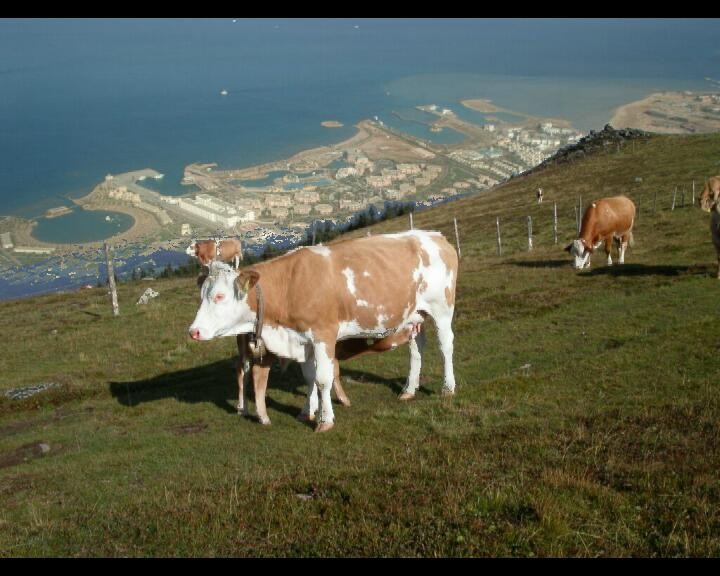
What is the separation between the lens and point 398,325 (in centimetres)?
982

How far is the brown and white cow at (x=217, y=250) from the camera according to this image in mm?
10977

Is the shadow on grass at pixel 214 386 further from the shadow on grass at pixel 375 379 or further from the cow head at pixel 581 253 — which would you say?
the cow head at pixel 581 253

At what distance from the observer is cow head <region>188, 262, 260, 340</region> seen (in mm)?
8578

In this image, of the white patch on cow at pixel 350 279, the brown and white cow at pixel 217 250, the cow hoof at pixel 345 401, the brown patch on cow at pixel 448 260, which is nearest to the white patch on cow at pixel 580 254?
the brown patch on cow at pixel 448 260

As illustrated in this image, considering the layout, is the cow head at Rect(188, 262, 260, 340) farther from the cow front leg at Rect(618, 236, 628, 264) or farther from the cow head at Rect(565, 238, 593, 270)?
the cow front leg at Rect(618, 236, 628, 264)

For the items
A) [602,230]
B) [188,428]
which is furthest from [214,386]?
[602,230]

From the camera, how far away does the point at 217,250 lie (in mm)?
10727

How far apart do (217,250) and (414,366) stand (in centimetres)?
370

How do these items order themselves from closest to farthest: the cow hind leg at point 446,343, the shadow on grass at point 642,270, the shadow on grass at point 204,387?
1. the cow hind leg at point 446,343
2. the shadow on grass at point 204,387
3. the shadow on grass at point 642,270

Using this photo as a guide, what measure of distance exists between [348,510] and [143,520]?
1866mm

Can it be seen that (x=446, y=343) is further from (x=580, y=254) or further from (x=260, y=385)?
(x=580, y=254)

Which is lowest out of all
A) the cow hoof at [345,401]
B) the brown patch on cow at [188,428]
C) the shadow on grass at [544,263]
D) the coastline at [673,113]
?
the coastline at [673,113]
